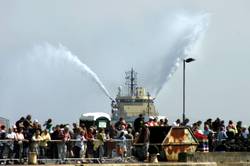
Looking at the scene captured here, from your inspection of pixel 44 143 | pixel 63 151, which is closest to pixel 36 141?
pixel 44 143

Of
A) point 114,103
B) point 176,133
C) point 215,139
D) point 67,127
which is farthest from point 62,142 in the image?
point 114,103

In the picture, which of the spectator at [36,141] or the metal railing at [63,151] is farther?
the spectator at [36,141]

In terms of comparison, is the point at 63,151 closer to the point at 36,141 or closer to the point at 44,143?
the point at 44,143

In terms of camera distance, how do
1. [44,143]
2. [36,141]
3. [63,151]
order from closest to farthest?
[36,141] < [44,143] < [63,151]

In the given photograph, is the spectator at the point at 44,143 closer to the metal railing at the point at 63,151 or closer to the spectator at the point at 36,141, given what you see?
the metal railing at the point at 63,151

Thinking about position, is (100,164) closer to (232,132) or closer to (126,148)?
(126,148)

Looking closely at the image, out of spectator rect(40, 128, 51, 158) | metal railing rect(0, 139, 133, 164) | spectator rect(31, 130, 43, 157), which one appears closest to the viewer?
metal railing rect(0, 139, 133, 164)

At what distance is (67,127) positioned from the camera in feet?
118

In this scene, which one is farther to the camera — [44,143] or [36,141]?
[44,143]

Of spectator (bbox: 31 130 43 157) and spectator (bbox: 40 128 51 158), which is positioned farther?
spectator (bbox: 40 128 51 158)

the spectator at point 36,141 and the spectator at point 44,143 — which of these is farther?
the spectator at point 44,143

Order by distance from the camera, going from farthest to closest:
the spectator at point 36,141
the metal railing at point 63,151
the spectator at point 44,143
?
the spectator at point 44,143, the spectator at point 36,141, the metal railing at point 63,151

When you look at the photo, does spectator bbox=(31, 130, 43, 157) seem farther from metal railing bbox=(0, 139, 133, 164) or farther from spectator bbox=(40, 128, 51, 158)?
spectator bbox=(40, 128, 51, 158)

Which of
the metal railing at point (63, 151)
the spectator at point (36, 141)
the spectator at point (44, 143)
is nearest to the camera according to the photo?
the metal railing at point (63, 151)
